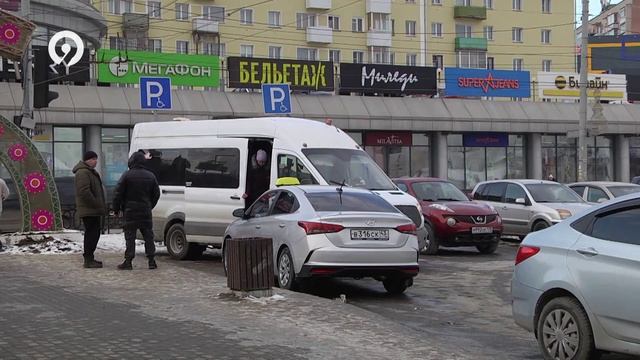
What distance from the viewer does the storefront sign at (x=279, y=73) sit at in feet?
112

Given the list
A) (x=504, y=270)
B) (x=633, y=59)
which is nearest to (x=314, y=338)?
(x=504, y=270)

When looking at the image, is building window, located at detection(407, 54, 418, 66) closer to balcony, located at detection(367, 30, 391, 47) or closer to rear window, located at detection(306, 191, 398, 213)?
balcony, located at detection(367, 30, 391, 47)

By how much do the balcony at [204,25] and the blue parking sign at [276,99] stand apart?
39.3 metres

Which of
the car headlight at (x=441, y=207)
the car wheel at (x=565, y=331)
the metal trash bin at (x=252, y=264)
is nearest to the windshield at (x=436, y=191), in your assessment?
the car headlight at (x=441, y=207)

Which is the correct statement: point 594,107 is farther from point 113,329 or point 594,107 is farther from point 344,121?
point 113,329

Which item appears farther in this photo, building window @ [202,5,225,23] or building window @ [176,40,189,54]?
building window @ [202,5,225,23]

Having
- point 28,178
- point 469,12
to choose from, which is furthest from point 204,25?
point 28,178

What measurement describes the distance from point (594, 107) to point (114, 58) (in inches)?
921

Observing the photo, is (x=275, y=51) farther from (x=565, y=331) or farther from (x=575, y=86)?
(x=565, y=331)

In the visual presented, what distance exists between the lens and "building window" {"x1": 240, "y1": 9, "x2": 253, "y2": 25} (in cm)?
6166

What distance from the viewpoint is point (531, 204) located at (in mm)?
17922

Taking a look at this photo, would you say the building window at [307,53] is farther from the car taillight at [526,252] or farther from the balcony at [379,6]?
the car taillight at [526,252]

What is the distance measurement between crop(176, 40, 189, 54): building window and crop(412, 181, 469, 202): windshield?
148ft

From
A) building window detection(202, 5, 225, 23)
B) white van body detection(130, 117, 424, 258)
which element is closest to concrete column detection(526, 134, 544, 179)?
building window detection(202, 5, 225, 23)
